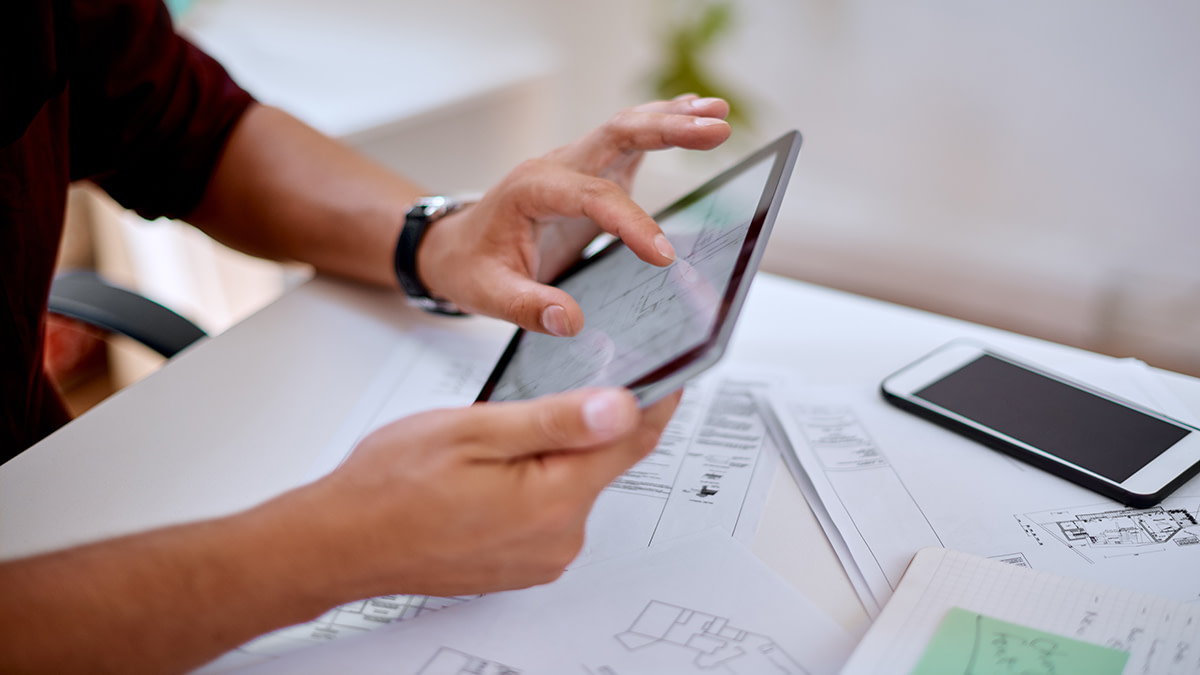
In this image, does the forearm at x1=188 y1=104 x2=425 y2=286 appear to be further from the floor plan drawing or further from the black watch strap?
the floor plan drawing

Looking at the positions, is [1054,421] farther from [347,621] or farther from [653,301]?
[347,621]

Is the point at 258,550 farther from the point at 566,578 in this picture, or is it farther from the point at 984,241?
the point at 984,241

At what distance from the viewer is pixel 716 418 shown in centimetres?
63

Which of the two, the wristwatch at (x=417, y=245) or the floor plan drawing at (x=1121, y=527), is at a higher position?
the wristwatch at (x=417, y=245)

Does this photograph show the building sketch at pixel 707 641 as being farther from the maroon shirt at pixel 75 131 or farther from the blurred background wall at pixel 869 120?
the blurred background wall at pixel 869 120

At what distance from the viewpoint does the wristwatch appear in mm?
738

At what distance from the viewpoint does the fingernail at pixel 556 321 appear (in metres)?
0.56

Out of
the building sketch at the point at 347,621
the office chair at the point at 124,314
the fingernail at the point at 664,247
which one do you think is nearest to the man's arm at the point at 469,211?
the fingernail at the point at 664,247

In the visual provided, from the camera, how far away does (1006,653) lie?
1.31ft

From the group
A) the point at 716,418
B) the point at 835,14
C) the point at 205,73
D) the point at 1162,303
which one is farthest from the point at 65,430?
the point at 1162,303

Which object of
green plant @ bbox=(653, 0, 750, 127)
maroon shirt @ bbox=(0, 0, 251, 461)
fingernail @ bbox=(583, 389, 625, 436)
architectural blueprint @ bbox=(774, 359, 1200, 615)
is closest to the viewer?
fingernail @ bbox=(583, 389, 625, 436)

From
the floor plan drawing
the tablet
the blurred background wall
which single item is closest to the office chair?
the tablet

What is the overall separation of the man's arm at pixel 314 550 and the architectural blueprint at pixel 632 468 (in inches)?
2.0

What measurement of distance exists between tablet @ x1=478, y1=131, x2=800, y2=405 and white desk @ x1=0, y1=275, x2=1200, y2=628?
0.16m
